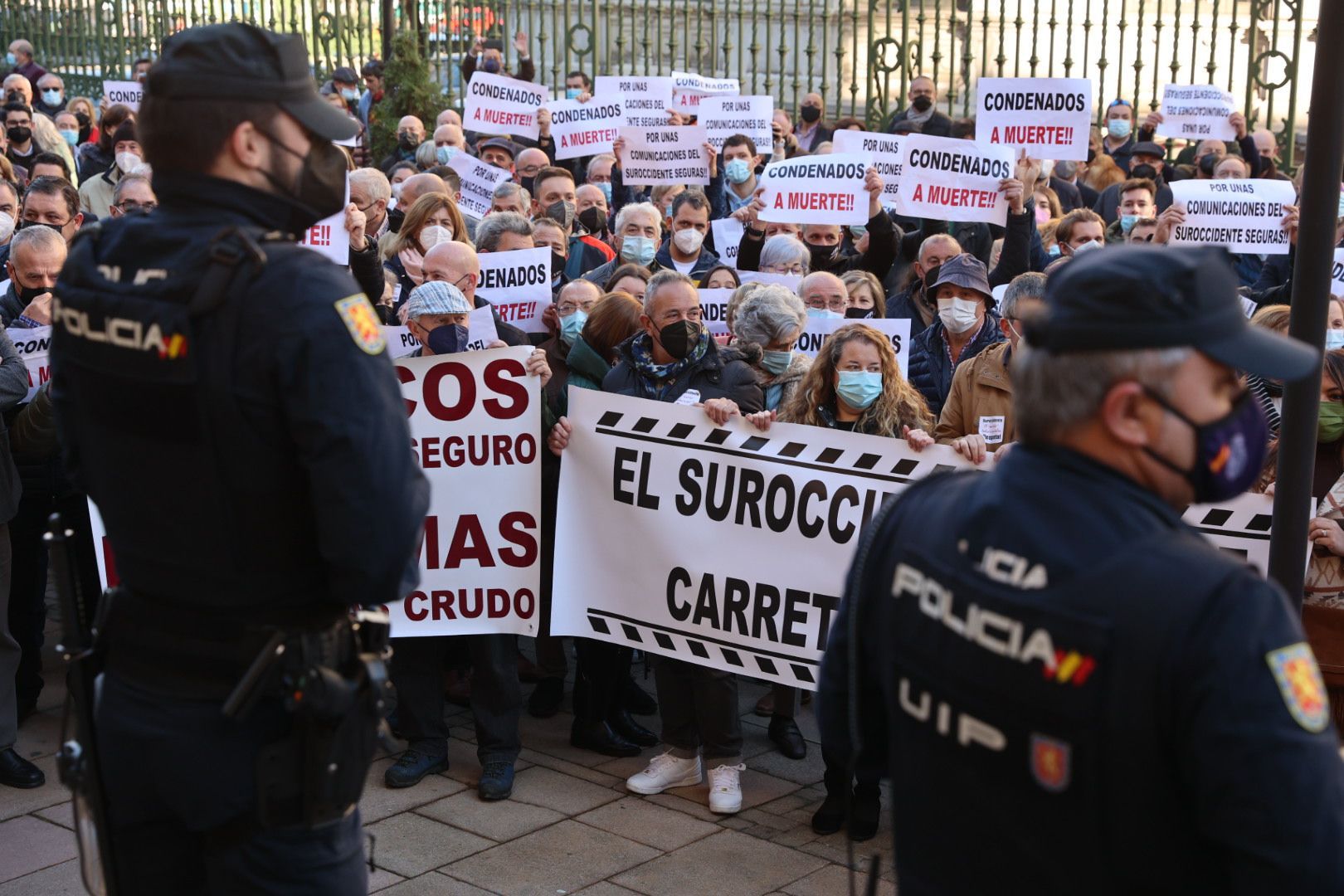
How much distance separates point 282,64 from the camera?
9.09 feet

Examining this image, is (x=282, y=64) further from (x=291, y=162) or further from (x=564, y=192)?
(x=564, y=192)

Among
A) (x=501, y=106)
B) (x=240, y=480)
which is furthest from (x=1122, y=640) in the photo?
(x=501, y=106)

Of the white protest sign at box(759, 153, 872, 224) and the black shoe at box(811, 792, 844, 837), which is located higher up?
the white protest sign at box(759, 153, 872, 224)

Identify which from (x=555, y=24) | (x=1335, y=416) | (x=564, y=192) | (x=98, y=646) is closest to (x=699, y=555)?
(x=1335, y=416)

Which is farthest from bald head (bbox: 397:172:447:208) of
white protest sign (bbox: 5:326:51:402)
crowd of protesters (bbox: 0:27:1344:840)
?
white protest sign (bbox: 5:326:51:402)

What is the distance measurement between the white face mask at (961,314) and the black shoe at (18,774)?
14.0 feet

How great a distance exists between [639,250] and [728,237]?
3.80ft

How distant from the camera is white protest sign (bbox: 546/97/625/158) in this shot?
504 inches

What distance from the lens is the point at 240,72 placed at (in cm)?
272

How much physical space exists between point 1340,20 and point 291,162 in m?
2.19

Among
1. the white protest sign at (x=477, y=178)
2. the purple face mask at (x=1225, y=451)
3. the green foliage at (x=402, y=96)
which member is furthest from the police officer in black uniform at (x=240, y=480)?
the green foliage at (x=402, y=96)

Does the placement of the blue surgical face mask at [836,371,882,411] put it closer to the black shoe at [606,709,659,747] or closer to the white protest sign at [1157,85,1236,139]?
the black shoe at [606,709,659,747]

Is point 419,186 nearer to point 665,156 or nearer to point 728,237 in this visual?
point 728,237

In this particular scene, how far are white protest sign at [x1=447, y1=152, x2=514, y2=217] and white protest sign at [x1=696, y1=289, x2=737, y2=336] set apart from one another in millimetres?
3626
